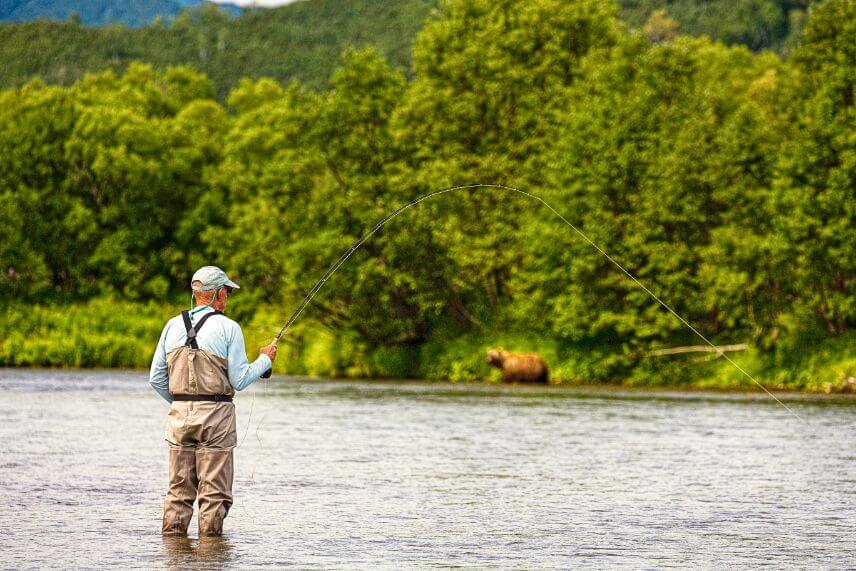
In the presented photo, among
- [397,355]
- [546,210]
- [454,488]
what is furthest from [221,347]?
[397,355]

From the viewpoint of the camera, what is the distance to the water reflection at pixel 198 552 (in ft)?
33.4

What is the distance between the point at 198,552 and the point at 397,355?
38593mm

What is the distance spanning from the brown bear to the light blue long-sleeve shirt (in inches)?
1306

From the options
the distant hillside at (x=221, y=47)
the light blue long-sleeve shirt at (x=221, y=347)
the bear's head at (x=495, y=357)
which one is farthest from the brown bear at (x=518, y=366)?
the distant hillside at (x=221, y=47)

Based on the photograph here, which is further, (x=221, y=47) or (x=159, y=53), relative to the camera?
(x=221, y=47)

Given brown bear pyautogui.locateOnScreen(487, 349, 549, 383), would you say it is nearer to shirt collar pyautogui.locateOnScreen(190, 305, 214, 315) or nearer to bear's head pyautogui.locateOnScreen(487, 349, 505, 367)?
bear's head pyautogui.locateOnScreen(487, 349, 505, 367)

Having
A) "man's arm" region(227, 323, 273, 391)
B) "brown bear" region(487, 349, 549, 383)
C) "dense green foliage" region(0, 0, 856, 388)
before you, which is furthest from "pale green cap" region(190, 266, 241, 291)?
"brown bear" region(487, 349, 549, 383)

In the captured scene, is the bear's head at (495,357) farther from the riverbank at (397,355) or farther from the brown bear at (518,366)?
the riverbank at (397,355)

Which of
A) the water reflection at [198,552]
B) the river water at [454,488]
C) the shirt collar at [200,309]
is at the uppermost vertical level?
the shirt collar at [200,309]

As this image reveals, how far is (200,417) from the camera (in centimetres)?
1094

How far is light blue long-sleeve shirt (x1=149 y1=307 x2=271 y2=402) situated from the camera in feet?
35.8

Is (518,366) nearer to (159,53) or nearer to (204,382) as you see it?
(204,382)

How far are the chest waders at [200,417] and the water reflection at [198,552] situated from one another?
40 cm

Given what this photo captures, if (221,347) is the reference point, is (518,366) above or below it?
below
